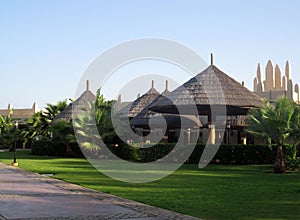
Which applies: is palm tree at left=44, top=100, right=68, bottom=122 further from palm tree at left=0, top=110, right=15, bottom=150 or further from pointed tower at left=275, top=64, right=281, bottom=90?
pointed tower at left=275, top=64, right=281, bottom=90

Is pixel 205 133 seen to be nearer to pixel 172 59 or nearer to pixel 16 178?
pixel 172 59

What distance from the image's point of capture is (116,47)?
20.0 metres

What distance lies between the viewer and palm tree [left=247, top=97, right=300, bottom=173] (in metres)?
20.0

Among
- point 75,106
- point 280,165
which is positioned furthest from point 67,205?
point 75,106

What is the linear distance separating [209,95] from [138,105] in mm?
16740

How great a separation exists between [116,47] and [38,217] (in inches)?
487

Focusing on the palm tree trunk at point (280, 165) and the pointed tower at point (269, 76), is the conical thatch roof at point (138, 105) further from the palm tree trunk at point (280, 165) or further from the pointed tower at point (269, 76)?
the pointed tower at point (269, 76)

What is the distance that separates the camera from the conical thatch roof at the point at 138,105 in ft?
135

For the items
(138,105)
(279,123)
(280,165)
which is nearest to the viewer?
(279,123)

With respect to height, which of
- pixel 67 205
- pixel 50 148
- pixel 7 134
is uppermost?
pixel 7 134

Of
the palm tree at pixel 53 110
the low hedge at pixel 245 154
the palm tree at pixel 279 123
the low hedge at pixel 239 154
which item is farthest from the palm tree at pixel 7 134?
the palm tree at pixel 279 123

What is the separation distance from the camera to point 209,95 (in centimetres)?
2672

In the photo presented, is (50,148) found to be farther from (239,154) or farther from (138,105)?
(239,154)

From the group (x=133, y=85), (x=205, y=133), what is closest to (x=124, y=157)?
(x=133, y=85)
